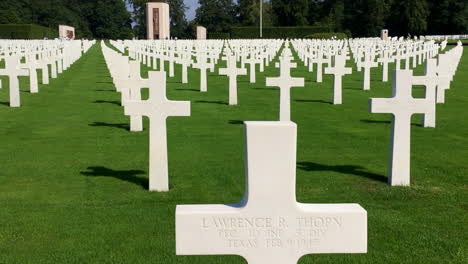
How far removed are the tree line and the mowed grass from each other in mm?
57056

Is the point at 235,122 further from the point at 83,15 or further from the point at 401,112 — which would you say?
the point at 83,15

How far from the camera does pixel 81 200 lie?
6.08 meters

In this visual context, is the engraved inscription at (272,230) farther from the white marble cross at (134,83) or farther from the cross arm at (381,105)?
the white marble cross at (134,83)

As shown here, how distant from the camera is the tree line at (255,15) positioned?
77312 millimetres

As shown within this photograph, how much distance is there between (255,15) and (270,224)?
96.5m

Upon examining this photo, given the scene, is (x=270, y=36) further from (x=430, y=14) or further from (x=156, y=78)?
(x=156, y=78)

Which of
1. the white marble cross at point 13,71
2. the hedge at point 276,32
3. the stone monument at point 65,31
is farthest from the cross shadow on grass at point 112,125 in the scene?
the stone monument at point 65,31

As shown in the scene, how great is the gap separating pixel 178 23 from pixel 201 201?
112 meters

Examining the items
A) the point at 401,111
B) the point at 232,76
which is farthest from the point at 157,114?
the point at 232,76

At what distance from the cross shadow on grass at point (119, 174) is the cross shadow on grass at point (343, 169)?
5.95 ft

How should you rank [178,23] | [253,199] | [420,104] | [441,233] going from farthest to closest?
[178,23] → [420,104] → [441,233] → [253,199]

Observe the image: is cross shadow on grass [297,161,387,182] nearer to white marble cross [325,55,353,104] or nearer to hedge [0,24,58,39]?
white marble cross [325,55,353,104]

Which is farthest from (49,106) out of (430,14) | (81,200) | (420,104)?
(430,14)

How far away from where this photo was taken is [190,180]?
6.84m
